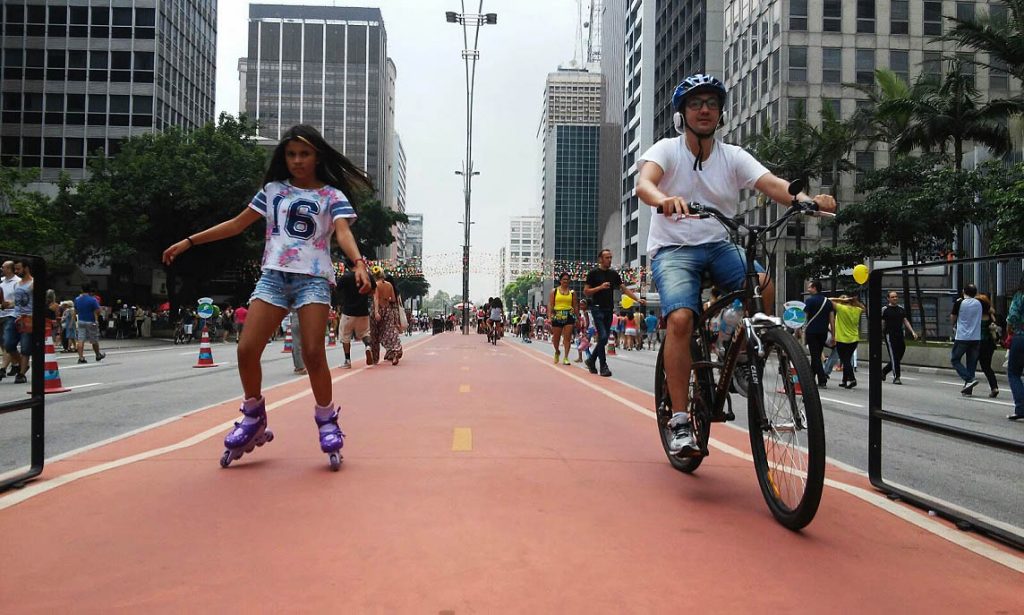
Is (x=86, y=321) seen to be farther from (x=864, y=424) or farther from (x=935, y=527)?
(x=935, y=527)

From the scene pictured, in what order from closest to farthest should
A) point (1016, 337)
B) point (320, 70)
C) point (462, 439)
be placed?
1. point (1016, 337)
2. point (462, 439)
3. point (320, 70)

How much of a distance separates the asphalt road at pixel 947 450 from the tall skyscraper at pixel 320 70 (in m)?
145

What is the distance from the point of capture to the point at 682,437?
4090 mm

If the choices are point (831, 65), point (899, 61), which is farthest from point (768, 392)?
point (899, 61)

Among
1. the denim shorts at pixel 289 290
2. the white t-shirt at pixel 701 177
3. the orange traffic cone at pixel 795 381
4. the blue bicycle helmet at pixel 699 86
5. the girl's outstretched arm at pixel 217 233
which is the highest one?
the blue bicycle helmet at pixel 699 86

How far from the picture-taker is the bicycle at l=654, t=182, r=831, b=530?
321 centimetres

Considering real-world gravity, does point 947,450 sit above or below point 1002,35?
below

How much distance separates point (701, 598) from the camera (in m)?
2.56

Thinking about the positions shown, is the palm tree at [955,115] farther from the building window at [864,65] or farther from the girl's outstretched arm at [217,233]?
the girl's outstretched arm at [217,233]

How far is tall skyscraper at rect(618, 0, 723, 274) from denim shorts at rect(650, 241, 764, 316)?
193ft

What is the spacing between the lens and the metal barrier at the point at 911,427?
3.41 meters

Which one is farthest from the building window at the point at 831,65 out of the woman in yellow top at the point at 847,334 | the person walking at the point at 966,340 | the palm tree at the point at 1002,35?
the person walking at the point at 966,340

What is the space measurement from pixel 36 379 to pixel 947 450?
6413 millimetres

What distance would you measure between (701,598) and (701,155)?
98.8 inches
